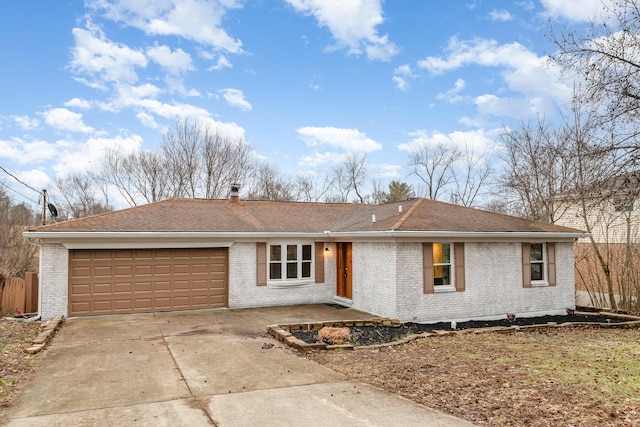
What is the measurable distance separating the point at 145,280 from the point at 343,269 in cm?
634

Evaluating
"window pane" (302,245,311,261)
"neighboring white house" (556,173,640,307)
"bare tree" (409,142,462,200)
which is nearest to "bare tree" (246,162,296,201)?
"bare tree" (409,142,462,200)

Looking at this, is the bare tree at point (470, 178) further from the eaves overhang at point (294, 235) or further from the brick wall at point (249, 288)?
the brick wall at point (249, 288)

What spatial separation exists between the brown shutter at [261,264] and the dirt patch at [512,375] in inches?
240

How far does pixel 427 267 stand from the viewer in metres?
11.9

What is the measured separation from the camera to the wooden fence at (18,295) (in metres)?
12.8

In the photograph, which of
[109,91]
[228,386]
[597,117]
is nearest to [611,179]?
[597,117]

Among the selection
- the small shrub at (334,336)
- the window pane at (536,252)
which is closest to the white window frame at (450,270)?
the window pane at (536,252)

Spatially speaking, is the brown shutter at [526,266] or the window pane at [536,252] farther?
the window pane at [536,252]

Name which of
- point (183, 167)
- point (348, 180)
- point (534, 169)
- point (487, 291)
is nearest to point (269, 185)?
point (183, 167)

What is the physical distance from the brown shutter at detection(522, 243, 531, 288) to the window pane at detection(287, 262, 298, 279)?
729cm

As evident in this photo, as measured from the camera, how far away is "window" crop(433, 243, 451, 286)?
12242 millimetres

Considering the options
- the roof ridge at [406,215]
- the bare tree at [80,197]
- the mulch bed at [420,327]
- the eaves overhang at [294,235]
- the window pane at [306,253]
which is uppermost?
the bare tree at [80,197]

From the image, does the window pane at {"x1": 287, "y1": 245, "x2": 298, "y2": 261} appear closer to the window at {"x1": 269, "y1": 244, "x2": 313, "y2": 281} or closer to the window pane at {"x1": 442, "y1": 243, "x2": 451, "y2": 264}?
the window at {"x1": 269, "y1": 244, "x2": 313, "y2": 281}

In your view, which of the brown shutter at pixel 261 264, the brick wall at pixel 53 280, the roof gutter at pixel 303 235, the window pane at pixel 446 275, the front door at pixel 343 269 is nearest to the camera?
the roof gutter at pixel 303 235
